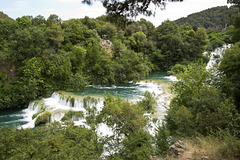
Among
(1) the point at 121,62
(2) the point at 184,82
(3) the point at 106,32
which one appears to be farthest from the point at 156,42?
(2) the point at 184,82

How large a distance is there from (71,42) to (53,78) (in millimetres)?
6909

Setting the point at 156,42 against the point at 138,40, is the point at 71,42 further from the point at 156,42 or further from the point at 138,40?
the point at 156,42

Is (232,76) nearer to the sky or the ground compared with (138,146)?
nearer to the sky

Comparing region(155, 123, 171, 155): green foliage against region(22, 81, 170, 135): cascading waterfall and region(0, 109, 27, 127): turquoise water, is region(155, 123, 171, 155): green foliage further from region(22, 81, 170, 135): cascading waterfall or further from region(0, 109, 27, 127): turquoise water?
region(0, 109, 27, 127): turquoise water

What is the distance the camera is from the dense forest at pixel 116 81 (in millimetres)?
5242

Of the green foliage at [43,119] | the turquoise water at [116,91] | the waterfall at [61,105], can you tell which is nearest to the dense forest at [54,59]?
the turquoise water at [116,91]

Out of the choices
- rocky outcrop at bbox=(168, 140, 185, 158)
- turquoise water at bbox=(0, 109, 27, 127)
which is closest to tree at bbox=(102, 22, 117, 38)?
turquoise water at bbox=(0, 109, 27, 127)

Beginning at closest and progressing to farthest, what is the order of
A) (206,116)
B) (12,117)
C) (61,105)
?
(206,116) → (12,117) → (61,105)

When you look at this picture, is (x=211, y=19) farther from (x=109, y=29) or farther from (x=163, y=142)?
(x=163, y=142)

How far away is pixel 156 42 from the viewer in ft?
125

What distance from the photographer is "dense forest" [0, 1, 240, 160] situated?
17.2 feet

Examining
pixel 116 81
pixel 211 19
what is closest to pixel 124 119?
pixel 116 81

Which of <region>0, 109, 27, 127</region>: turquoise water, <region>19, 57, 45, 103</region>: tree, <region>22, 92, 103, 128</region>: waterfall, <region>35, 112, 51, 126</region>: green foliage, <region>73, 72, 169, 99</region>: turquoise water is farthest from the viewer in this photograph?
<region>73, 72, 169, 99</region>: turquoise water

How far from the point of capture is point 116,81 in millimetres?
23141
